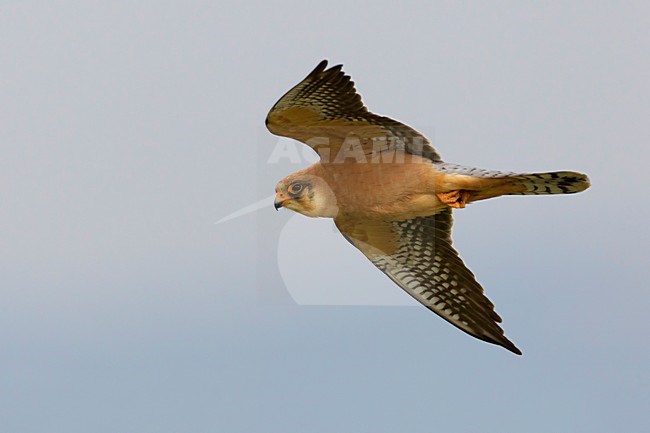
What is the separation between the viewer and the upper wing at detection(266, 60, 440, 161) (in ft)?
35.3

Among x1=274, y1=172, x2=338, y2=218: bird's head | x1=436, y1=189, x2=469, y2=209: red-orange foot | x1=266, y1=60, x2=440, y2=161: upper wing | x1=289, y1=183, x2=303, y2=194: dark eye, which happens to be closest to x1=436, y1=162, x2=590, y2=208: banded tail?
x1=436, y1=189, x2=469, y2=209: red-orange foot

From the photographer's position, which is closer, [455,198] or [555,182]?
[555,182]

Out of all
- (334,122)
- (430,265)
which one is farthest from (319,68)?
(430,265)

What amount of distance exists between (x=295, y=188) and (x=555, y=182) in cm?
281

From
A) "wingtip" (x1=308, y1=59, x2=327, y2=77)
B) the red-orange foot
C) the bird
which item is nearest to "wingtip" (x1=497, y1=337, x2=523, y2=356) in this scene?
the bird

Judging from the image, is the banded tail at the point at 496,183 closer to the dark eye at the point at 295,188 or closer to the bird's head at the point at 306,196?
the bird's head at the point at 306,196

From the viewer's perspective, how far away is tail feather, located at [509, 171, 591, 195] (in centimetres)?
1068

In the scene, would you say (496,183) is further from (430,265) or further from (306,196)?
(306,196)

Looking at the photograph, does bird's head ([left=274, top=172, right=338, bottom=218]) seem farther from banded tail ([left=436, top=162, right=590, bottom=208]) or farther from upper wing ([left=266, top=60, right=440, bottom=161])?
banded tail ([left=436, top=162, right=590, bottom=208])

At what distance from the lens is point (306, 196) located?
11.7 m

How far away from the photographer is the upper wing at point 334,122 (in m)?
10.8

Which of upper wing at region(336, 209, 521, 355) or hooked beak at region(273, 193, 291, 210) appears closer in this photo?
hooked beak at region(273, 193, 291, 210)

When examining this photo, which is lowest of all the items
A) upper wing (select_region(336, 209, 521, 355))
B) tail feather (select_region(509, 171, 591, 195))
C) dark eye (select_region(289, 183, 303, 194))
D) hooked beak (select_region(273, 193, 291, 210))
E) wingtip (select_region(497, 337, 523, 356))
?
wingtip (select_region(497, 337, 523, 356))

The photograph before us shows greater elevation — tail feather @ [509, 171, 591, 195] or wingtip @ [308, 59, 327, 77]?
wingtip @ [308, 59, 327, 77]
